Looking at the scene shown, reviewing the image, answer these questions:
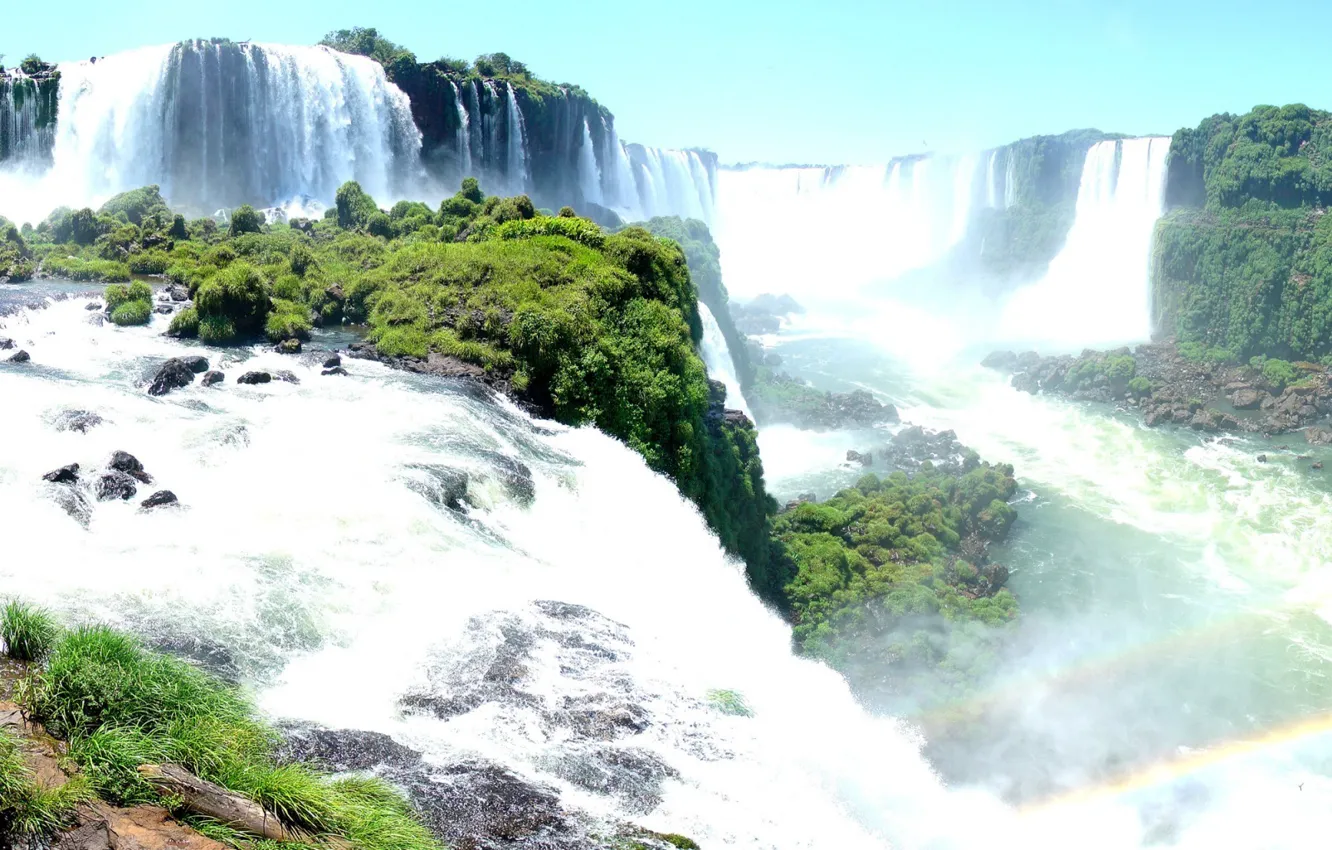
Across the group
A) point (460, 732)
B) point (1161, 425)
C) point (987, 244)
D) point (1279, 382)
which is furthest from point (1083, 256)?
point (460, 732)

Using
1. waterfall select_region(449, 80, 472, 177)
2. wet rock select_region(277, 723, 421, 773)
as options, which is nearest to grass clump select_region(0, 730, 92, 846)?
wet rock select_region(277, 723, 421, 773)


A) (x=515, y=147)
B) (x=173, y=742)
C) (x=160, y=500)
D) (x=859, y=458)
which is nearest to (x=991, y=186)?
(x=515, y=147)

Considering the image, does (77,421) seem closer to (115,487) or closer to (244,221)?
(115,487)

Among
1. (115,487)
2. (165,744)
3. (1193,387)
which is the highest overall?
A: (115,487)

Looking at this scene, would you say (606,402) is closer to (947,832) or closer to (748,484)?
(748,484)

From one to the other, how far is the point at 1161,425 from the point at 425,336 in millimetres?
39997

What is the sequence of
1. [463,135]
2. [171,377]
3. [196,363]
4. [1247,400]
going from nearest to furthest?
[171,377] < [196,363] < [1247,400] < [463,135]

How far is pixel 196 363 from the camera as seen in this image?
1775 cm

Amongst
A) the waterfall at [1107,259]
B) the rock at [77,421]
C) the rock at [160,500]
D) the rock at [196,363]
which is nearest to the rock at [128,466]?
the rock at [160,500]

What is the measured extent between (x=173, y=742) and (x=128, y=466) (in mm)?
6707

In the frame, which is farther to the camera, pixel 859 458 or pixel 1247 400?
pixel 1247 400

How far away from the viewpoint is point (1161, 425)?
1805 inches

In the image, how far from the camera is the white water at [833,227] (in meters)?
88.6

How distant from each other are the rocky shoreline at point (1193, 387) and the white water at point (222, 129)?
41.2 m
